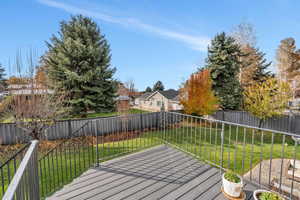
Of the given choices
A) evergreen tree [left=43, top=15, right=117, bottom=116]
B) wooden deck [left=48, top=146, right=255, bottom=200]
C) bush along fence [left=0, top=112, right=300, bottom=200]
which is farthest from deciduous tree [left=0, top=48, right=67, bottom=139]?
wooden deck [left=48, top=146, right=255, bottom=200]

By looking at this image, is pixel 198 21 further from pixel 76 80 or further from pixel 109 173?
pixel 109 173

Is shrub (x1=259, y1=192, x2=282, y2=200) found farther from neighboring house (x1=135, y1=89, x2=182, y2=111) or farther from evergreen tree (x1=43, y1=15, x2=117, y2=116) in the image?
neighboring house (x1=135, y1=89, x2=182, y2=111)

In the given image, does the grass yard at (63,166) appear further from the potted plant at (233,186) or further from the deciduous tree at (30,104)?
the potted plant at (233,186)

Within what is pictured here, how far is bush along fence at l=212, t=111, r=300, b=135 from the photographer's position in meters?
9.48

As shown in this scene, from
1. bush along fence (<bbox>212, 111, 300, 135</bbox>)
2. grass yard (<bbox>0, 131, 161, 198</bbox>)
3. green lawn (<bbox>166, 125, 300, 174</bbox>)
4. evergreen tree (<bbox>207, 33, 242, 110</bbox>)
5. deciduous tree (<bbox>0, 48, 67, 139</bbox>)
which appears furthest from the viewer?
evergreen tree (<bbox>207, 33, 242, 110</bbox>)

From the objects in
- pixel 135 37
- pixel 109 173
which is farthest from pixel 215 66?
pixel 109 173

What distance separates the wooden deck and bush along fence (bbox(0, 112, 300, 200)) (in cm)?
30

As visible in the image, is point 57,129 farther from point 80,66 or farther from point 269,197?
point 269,197

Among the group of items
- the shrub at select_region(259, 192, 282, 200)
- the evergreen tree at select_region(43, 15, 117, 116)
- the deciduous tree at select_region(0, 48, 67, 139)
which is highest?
the evergreen tree at select_region(43, 15, 117, 116)

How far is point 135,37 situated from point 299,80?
19389mm

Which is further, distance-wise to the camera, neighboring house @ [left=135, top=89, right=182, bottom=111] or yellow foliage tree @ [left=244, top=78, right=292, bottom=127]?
neighboring house @ [left=135, top=89, right=182, bottom=111]

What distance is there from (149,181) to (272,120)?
1128cm

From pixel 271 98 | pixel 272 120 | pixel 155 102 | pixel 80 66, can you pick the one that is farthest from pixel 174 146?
pixel 155 102

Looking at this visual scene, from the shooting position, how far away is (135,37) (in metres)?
10.4
